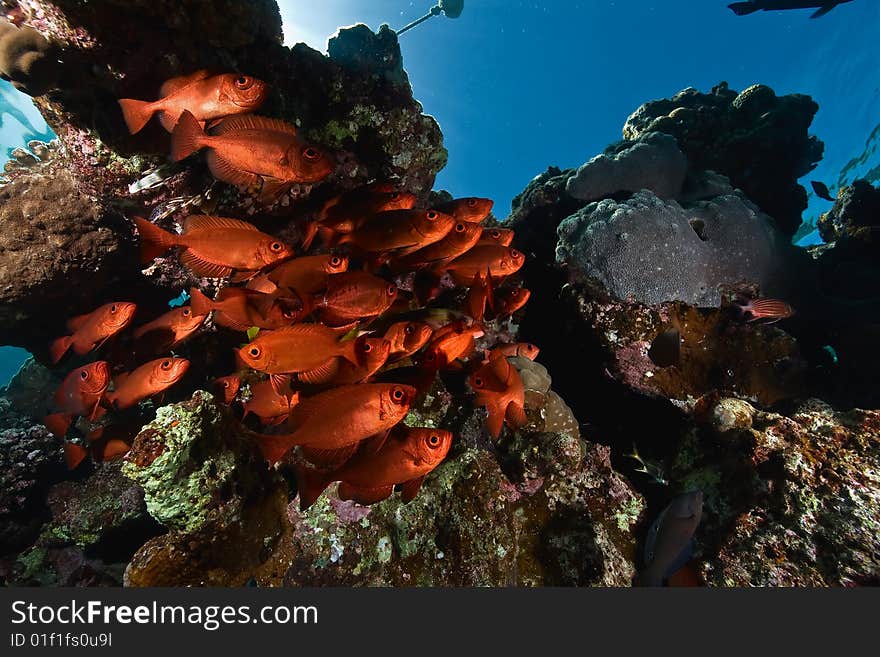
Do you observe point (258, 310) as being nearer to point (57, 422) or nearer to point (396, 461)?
point (396, 461)

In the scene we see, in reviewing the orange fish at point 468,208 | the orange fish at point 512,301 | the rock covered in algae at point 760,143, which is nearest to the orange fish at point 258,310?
the orange fish at point 468,208

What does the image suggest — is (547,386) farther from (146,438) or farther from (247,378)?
(146,438)

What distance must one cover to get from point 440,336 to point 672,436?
3.66 m

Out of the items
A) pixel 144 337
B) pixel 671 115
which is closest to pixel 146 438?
pixel 144 337

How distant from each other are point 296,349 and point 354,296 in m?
0.47

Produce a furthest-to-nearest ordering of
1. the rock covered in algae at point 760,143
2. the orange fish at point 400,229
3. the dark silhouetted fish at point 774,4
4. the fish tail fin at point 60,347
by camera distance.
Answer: the rock covered in algae at point 760,143
the dark silhouetted fish at point 774,4
the fish tail fin at point 60,347
the orange fish at point 400,229

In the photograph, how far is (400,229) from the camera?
262 centimetres

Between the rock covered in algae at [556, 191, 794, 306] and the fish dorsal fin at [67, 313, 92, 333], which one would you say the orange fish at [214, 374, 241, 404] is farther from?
the rock covered in algae at [556, 191, 794, 306]

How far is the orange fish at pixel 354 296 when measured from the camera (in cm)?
238

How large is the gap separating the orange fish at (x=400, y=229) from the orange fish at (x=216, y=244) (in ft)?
1.74

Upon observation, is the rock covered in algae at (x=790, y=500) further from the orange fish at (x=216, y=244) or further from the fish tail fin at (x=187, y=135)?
the fish tail fin at (x=187, y=135)

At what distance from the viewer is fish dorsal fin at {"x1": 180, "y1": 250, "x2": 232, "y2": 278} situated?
100.0 inches

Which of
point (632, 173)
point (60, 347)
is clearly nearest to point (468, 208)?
point (60, 347)

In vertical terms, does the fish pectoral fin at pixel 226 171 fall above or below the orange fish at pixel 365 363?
above
